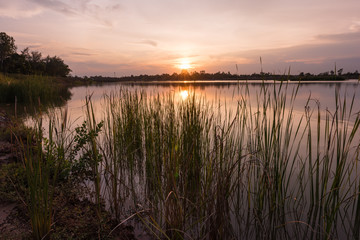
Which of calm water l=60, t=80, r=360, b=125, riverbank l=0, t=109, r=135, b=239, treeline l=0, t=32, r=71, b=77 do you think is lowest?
riverbank l=0, t=109, r=135, b=239

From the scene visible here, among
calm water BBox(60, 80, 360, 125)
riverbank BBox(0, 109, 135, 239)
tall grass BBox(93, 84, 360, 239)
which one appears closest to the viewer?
tall grass BBox(93, 84, 360, 239)

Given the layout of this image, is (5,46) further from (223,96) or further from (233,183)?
(233,183)

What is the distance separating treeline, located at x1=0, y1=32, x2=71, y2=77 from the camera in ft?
135

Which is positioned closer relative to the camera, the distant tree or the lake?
the lake

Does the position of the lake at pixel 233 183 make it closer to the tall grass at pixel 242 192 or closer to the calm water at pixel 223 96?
the tall grass at pixel 242 192

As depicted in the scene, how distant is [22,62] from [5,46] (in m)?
7.54

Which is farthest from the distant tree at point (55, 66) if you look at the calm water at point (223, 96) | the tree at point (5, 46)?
the calm water at point (223, 96)

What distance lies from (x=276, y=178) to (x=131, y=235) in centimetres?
158

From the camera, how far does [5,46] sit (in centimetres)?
4503

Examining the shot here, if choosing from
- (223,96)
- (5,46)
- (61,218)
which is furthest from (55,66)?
(61,218)

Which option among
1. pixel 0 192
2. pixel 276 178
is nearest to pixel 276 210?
pixel 276 178

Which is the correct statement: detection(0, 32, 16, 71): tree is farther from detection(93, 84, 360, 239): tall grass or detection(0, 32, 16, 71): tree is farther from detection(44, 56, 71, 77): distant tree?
detection(93, 84, 360, 239): tall grass

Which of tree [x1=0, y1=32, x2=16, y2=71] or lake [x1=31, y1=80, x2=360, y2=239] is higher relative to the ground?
tree [x1=0, y1=32, x2=16, y2=71]

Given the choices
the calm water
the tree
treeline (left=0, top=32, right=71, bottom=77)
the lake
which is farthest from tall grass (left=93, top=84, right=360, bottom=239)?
Result: the tree
